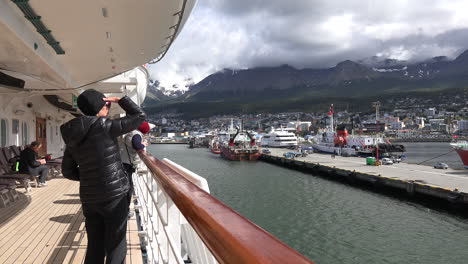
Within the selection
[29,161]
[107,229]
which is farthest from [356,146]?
[107,229]

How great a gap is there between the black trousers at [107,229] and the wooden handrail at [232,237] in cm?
100

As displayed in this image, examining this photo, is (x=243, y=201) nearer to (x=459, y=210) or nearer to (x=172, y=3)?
(x=459, y=210)

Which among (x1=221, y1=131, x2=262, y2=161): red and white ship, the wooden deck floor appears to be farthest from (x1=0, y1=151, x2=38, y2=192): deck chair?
(x1=221, y1=131, x2=262, y2=161): red and white ship

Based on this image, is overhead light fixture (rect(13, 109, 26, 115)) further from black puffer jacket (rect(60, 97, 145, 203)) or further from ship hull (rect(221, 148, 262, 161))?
ship hull (rect(221, 148, 262, 161))

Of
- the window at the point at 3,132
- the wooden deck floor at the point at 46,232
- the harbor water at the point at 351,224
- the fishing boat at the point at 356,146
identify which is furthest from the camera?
the fishing boat at the point at 356,146

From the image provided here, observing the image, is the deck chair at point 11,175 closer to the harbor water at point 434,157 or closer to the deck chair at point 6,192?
the deck chair at point 6,192

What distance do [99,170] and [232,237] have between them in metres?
1.39

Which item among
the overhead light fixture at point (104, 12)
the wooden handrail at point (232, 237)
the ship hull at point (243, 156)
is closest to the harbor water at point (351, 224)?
the overhead light fixture at point (104, 12)

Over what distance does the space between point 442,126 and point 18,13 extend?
165 m

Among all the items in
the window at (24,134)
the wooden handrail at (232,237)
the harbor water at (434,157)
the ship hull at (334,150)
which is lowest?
the harbor water at (434,157)

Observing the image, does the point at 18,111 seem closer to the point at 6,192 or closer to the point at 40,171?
the point at 40,171

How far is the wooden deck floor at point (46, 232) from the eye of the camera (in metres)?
3.22

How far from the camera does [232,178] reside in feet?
89.3

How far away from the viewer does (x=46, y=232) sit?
4.01 meters
